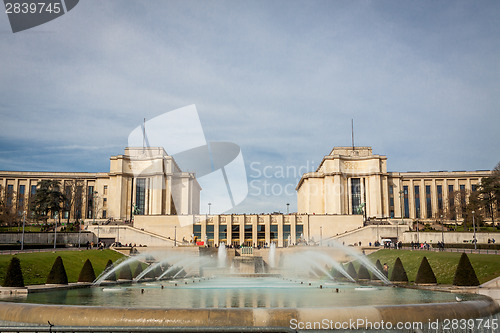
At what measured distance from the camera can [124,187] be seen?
111 meters

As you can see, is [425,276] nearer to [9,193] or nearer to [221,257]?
[221,257]

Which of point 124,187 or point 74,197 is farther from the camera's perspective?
point 124,187

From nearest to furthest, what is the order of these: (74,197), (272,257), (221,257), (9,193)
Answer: (272,257) < (221,257) < (9,193) < (74,197)

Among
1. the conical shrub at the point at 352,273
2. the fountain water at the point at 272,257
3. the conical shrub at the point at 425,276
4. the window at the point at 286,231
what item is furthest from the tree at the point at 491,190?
the conical shrub at the point at 425,276

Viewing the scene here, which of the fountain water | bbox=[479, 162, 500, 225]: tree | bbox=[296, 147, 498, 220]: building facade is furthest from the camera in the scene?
bbox=[296, 147, 498, 220]: building facade

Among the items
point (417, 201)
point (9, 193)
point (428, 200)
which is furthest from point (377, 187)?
point (9, 193)

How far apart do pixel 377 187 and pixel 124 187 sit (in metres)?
62.3

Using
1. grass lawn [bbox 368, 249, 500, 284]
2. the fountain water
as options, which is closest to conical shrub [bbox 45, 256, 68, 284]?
grass lawn [bbox 368, 249, 500, 284]

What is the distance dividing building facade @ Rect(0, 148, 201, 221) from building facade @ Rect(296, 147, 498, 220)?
36719 millimetres

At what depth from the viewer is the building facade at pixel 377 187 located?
109562 millimetres

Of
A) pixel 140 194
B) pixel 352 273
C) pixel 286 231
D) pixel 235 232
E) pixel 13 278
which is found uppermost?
pixel 140 194

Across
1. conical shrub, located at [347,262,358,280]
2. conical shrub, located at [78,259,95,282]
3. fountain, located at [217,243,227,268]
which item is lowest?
fountain, located at [217,243,227,268]

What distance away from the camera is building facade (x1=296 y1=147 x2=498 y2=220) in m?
110

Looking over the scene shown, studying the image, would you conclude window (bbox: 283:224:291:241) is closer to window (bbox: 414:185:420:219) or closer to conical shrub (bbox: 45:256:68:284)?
window (bbox: 414:185:420:219)
